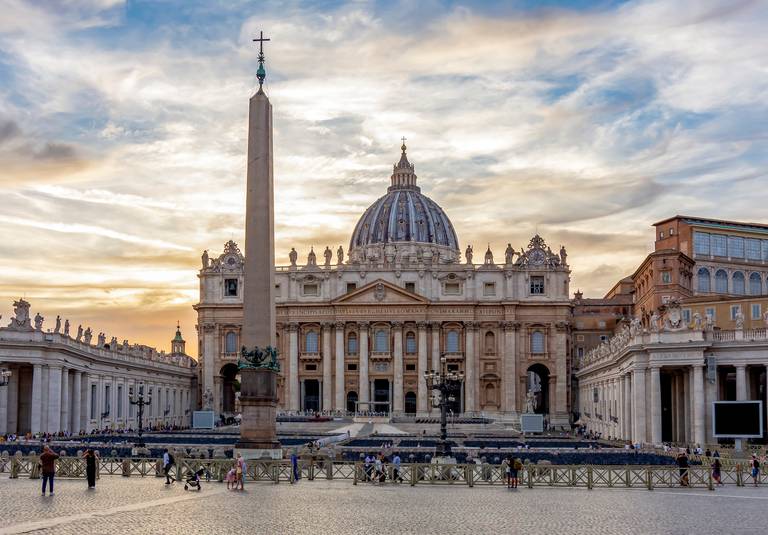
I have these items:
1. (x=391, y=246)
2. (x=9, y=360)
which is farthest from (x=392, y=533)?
(x=391, y=246)

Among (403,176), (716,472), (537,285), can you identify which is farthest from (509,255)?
(716,472)

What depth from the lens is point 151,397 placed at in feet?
297

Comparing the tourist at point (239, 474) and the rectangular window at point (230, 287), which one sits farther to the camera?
the rectangular window at point (230, 287)

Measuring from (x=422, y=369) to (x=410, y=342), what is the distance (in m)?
3.19

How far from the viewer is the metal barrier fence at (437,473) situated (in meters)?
33.2

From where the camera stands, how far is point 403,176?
146 m

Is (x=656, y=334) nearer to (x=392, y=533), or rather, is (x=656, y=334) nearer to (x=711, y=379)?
(x=711, y=379)

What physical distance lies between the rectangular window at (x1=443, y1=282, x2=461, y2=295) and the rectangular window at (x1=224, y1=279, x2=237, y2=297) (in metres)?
22.2

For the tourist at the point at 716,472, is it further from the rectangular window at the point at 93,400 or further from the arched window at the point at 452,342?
the arched window at the point at 452,342

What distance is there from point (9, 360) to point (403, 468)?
3269cm

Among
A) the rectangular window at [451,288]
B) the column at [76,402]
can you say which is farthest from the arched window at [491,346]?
the column at [76,402]

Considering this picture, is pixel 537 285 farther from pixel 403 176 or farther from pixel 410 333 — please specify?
pixel 403 176

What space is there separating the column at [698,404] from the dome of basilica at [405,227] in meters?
78.3

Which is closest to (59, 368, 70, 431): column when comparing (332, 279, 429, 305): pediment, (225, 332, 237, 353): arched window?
(332, 279, 429, 305): pediment
